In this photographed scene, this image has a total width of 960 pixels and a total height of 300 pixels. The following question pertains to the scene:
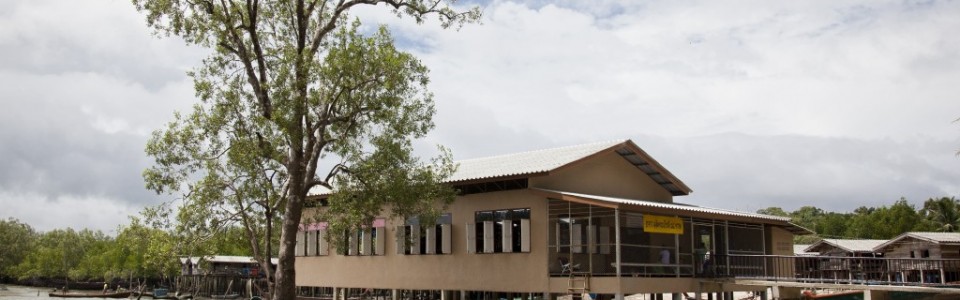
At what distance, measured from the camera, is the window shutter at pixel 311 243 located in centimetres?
3209

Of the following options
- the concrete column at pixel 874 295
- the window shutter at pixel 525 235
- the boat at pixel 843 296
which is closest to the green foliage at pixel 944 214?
the boat at pixel 843 296

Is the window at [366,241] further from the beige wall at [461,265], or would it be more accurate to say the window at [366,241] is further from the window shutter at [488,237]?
the window shutter at [488,237]

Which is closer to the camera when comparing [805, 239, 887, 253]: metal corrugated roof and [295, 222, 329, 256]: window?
[295, 222, 329, 256]: window

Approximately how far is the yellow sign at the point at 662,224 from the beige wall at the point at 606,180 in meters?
2.68

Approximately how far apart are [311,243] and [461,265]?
8.58 metres

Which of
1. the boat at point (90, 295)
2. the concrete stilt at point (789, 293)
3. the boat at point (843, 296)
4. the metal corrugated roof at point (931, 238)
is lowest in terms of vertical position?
the boat at point (90, 295)

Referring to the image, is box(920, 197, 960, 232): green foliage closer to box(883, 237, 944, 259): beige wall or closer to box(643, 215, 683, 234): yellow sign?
box(883, 237, 944, 259): beige wall

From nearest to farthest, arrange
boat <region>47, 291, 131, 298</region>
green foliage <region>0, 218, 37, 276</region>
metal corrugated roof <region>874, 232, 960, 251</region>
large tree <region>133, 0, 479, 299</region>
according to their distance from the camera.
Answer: large tree <region>133, 0, 479, 299</region>
metal corrugated roof <region>874, 232, 960, 251</region>
boat <region>47, 291, 131, 298</region>
green foliage <region>0, 218, 37, 276</region>

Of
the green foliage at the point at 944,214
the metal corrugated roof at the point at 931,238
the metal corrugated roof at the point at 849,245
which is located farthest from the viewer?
the green foliage at the point at 944,214

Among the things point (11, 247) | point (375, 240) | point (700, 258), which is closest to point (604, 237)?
point (700, 258)

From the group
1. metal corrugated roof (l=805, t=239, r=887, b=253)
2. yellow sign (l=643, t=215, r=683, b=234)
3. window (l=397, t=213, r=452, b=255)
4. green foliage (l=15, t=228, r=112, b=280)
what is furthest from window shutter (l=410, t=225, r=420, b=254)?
green foliage (l=15, t=228, r=112, b=280)

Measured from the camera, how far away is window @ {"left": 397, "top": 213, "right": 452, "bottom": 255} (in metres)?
26.4

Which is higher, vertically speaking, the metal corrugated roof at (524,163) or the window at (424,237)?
the metal corrugated roof at (524,163)

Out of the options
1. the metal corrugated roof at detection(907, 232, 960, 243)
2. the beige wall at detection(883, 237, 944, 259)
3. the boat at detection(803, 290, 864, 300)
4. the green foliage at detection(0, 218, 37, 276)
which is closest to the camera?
the boat at detection(803, 290, 864, 300)
